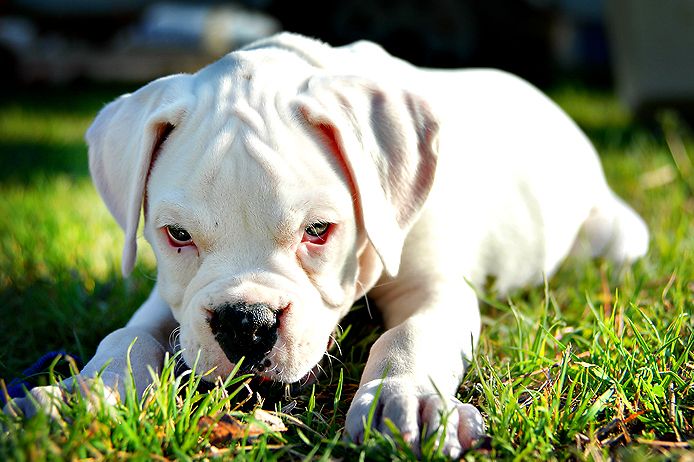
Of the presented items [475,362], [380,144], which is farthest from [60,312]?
[475,362]

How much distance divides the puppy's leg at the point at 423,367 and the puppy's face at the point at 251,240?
24 centimetres

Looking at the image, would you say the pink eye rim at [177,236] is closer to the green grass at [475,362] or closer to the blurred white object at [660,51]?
the green grass at [475,362]

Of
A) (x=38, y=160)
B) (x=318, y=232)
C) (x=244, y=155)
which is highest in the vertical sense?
(x=244, y=155)

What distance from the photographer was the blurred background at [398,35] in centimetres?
779

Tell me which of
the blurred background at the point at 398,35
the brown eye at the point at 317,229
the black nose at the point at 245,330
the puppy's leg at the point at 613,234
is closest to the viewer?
the black nose at the point at 245,330

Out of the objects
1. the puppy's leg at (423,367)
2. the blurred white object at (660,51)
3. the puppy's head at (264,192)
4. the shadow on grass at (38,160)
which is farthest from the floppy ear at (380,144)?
A: the blurred white object at (660,51)

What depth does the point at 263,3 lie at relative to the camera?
9227 millimetres

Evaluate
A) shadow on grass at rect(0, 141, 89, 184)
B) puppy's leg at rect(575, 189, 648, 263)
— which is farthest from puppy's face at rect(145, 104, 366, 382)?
shadow on grass at rect(0, 141, 89, 184)

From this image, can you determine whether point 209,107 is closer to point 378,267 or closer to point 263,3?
point 378,267

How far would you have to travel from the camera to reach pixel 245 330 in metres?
2.46

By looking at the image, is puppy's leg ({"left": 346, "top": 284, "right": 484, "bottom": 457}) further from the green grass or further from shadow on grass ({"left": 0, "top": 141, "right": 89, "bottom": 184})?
shadow on grass ({"left": 0, "top": 141, "right": 89, "bottom": 184})

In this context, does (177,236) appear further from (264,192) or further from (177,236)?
(264,192)

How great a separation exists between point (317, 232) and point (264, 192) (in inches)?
9.4

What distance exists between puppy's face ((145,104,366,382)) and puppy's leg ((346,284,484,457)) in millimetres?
240
